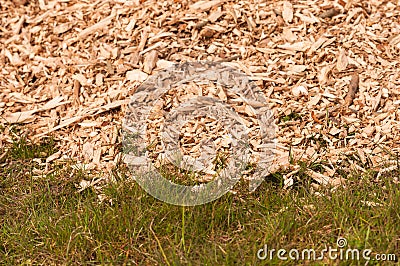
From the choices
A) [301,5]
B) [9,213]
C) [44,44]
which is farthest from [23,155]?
[301,5]

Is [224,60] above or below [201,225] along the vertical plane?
above

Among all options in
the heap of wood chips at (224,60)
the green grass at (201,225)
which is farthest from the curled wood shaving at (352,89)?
the green grass at (201,225)

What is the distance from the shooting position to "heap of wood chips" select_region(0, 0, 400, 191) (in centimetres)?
425

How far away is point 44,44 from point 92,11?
1.58 ft

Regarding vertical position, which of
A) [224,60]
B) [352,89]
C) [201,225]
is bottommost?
[201,225]

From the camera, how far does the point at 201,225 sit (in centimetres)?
349

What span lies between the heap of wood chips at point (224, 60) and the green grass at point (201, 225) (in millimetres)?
394

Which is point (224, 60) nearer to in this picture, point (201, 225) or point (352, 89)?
point (352, 89)

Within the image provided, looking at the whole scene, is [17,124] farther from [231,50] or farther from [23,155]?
[231,50]

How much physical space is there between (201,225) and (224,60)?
161 centimetres

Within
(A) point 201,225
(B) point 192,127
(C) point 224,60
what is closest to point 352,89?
(C) point 224,60

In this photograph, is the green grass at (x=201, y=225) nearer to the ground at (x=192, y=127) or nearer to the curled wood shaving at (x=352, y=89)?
the ground at (x=192, y=127)

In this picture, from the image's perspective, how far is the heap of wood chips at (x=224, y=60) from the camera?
4254mm

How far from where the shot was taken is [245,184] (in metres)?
3.84
